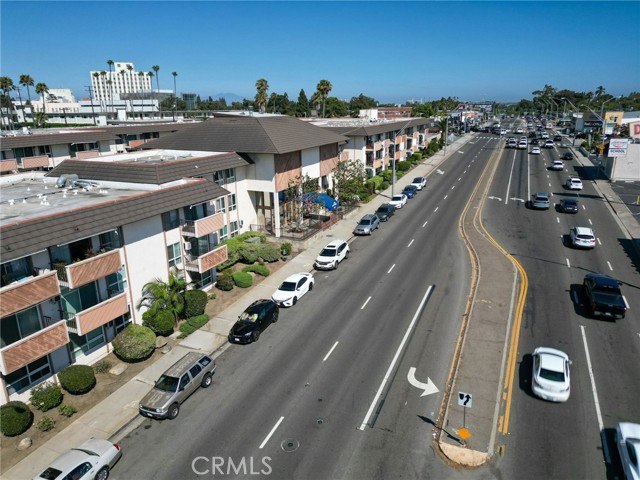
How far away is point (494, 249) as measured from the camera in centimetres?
3997

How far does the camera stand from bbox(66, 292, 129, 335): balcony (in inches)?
867

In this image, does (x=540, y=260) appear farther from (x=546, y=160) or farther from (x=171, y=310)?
(x=546, y=160)

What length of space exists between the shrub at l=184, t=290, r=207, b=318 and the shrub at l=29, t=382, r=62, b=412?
29.0ft

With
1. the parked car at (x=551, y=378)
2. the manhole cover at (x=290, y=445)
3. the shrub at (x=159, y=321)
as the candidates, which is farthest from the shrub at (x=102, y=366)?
the parked car at (x=551, y=378)

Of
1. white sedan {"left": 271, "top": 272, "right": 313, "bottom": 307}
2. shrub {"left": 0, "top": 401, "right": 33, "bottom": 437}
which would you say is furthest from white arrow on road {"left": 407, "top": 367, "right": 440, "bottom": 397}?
shrub {"left": 0, "top": 401, "right": 33, "bottom": 437}

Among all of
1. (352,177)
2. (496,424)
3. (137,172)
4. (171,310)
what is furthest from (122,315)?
(352,177)

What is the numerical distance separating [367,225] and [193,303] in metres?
23.0

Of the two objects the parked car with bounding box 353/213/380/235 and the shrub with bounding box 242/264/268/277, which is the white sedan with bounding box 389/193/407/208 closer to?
the parked car with bounding box 353/213/380/235

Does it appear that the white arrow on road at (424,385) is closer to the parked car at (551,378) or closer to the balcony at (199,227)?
the parked car at (551,378)

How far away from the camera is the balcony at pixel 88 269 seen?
70.3ft

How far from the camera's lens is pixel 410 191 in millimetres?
63719

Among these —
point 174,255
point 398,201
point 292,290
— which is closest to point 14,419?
point 174,255

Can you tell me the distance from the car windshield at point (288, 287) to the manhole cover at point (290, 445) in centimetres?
1390

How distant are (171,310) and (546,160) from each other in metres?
83.6
